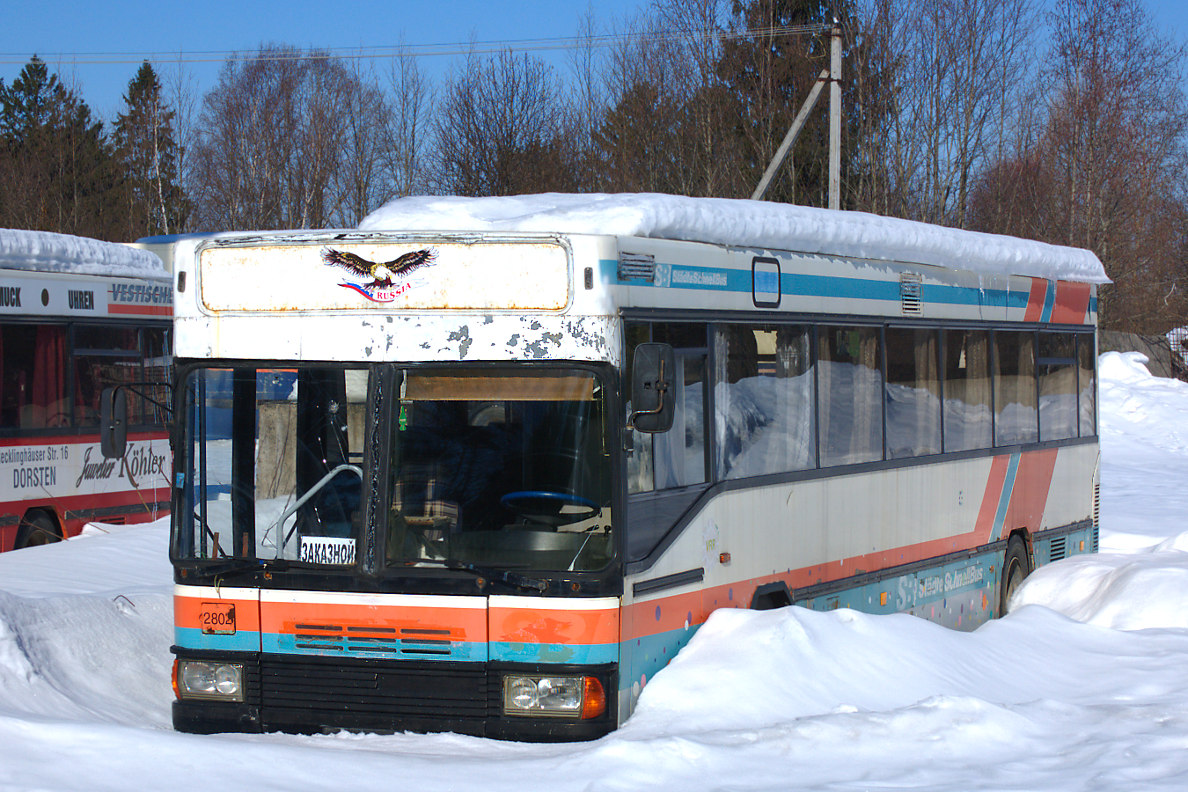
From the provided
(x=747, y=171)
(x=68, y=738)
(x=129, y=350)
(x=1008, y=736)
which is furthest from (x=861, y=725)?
(x=747, y=171)

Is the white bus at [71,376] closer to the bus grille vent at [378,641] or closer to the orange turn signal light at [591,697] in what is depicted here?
the bus grille vent at [378,641]

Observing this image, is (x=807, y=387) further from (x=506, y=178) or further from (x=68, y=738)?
(x=506, y=178)

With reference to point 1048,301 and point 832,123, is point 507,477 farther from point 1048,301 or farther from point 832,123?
point 832,123

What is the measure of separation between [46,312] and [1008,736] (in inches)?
414

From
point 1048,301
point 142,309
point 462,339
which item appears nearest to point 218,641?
point 462,339

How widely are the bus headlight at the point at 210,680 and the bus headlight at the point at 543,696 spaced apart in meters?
1.24

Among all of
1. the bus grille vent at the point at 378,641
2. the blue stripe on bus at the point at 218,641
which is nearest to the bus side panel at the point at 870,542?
the bus grille vent at the point at 378,641

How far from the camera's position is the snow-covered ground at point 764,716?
5387mm

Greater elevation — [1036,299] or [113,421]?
[1036,299]

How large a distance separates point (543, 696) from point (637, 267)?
1.96 m

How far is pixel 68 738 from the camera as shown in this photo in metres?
5.69

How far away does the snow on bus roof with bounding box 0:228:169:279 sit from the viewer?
523 inches

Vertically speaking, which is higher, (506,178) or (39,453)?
(506,178)

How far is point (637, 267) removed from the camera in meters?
6.20
